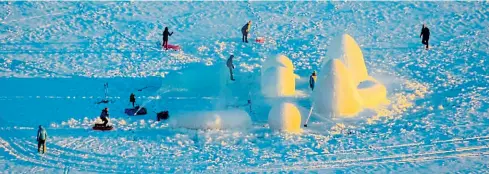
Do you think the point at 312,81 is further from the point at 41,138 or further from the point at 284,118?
the point at 41,138

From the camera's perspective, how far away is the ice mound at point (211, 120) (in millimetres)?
29438

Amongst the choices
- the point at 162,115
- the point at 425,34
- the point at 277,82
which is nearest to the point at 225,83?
the point at 277,82

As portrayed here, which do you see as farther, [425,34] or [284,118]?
[425,34]

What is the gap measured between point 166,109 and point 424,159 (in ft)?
25.6

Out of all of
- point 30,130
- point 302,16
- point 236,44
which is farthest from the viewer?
point 302,16

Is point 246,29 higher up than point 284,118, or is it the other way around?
point 246,29

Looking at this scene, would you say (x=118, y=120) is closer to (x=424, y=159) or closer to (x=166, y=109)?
(x=166, y=109)

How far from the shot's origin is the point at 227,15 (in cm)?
4106

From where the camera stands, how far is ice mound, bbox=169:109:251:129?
29438 mm

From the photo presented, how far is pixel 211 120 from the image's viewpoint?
29.4 meters

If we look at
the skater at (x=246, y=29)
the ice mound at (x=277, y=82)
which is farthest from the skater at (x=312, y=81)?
the skater at (x=246, y=29)

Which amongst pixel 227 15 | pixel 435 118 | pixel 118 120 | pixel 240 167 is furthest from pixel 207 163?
pixel 227 15

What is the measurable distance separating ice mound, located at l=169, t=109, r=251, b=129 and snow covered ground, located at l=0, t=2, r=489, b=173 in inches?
9.0

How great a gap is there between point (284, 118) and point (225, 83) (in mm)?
4826
